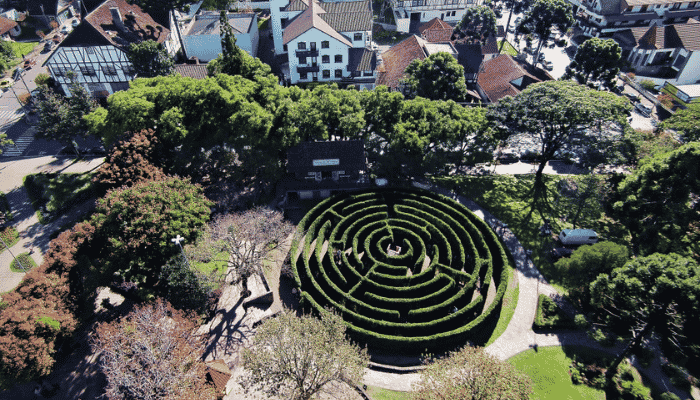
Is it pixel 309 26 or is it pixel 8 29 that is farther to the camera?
pixel 8 29

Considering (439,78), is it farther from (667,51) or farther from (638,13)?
(638,13)

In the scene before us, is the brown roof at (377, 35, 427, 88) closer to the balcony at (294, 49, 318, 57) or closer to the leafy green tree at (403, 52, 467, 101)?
the leafy green tree at (403, 52, 467, 101)

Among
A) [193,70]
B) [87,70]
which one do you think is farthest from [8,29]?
[193,70]

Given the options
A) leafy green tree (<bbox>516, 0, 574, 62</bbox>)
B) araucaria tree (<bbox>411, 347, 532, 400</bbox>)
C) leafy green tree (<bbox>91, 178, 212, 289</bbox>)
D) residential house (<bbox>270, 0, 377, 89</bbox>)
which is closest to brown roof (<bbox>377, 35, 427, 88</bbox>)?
residential house (<bbox>270, 0, 377, 89</bbox>)

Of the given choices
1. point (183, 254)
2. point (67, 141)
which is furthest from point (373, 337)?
point (67, 141)

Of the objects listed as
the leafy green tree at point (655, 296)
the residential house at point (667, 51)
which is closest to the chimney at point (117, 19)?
the leafy green tree at point (655, 296)

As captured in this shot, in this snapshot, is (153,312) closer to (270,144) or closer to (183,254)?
(183,254)

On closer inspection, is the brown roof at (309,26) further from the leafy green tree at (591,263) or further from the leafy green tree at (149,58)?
the leafy green tree at (591,263)
